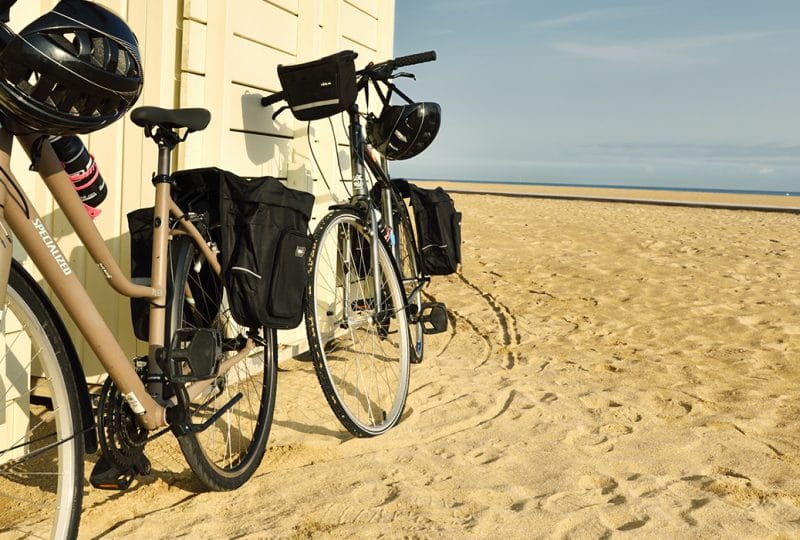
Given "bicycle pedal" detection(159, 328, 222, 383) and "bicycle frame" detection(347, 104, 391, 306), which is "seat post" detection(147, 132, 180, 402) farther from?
"bicycle frame" detection(347, 104, 391, 306)

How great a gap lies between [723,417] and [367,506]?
1.87 m

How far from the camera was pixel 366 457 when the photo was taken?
2.88 metres

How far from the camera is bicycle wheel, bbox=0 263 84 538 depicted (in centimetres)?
173

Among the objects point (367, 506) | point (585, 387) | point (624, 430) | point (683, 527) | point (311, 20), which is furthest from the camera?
point (311, 20)

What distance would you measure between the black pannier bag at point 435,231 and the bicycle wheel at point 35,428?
7.36ft

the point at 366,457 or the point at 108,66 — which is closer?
the point at 108,66

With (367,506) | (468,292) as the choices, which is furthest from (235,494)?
(468,292)

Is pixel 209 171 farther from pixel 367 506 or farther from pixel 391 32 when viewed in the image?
pixel 391 32

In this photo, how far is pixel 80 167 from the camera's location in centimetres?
240

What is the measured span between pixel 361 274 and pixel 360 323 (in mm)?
300

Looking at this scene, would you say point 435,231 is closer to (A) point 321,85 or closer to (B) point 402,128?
(B) point 402,128

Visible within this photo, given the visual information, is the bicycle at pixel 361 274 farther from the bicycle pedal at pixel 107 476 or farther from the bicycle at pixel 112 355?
the bicycle pedal at pixel 107 476

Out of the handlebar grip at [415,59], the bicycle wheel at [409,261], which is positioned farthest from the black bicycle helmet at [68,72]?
the bicycle wheel at [409,261]

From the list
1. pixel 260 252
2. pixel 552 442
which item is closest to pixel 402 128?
pixel 260 252
